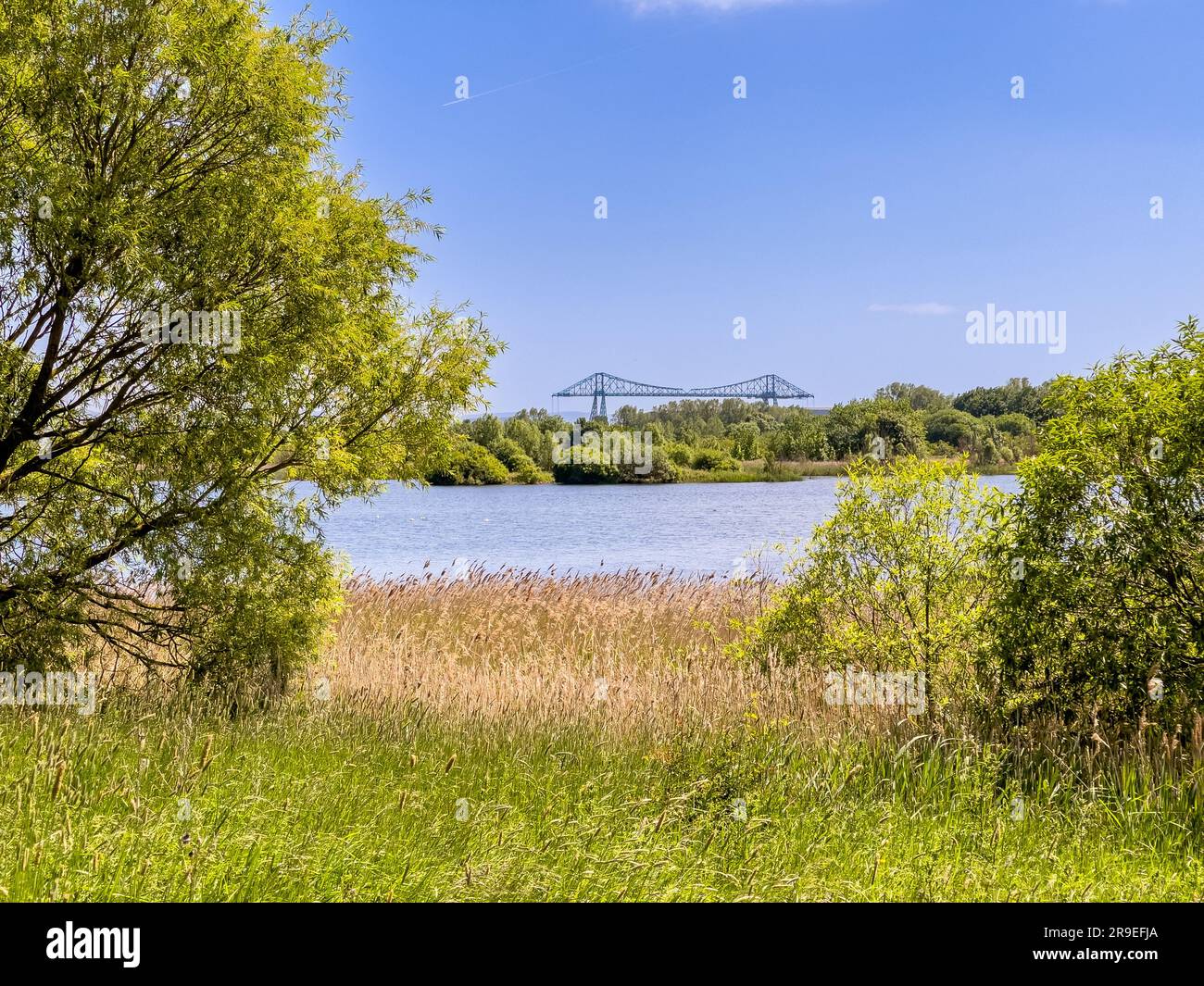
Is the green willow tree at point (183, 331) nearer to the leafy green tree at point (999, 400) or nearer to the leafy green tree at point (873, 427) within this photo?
the leafy green tree at point (873, 427)

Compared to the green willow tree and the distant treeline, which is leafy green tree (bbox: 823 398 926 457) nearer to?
the distant treeline

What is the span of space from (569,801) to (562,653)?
6180 mm

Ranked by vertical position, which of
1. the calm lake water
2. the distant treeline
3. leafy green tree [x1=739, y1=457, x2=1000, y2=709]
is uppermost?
the distant treeline

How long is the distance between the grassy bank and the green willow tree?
110cm

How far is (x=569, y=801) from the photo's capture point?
6.03 meters

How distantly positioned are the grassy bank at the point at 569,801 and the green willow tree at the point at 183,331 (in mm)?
1100

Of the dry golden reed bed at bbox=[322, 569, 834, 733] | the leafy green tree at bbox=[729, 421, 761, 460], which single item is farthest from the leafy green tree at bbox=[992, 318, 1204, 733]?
the leafy green tree at bbox=[729, 421, 761, 460]

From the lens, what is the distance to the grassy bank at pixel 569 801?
4.55 meters

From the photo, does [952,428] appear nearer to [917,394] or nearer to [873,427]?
[873,427]

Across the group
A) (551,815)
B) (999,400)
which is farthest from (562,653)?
(999,400)

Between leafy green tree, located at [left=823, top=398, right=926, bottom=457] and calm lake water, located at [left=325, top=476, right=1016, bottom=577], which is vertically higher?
leafy green tree, located at [left=823, top=398, right=926, bottom=457]

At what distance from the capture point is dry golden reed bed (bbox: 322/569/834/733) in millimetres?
8188

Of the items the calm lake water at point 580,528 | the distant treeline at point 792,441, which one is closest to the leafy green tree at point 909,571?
the calm lake water at point 580,528

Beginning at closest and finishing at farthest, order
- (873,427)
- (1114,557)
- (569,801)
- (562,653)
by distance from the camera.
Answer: (569,801)
(1114,557)
(562,653)
(873,427)
